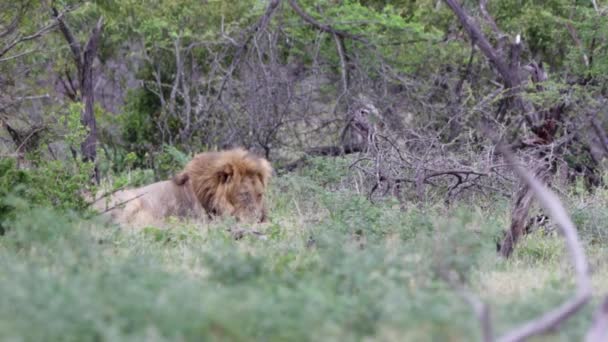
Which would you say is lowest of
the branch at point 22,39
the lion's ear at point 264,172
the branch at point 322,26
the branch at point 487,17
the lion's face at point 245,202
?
the lion's face at point 245,202

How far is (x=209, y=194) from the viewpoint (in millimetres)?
9820

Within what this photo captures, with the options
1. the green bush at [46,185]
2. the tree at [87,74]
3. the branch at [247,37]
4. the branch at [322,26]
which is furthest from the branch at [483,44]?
the green bush at [46,185]

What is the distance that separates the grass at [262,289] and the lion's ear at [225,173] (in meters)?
1.80

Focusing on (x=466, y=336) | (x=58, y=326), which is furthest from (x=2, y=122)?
(x=466, y=336)

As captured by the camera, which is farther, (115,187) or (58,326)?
(115,187)

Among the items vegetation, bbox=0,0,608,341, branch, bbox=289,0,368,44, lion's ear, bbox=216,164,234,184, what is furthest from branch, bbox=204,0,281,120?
lion's ear, bbox=216,164,234,184

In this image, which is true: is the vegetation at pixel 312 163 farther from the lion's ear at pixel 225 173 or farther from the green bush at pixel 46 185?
the lion's ear at pixel 225 173

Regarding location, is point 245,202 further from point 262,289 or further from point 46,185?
point 262,289

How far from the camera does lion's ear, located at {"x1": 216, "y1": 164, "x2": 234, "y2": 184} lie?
977 centimetres

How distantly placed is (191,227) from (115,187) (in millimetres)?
895

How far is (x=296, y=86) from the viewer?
14.4 meters

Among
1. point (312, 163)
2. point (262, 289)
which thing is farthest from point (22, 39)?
point (262, 289)

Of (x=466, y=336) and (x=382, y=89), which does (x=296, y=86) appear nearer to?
(x=382, y=89)

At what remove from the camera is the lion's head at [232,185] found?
9.73m
